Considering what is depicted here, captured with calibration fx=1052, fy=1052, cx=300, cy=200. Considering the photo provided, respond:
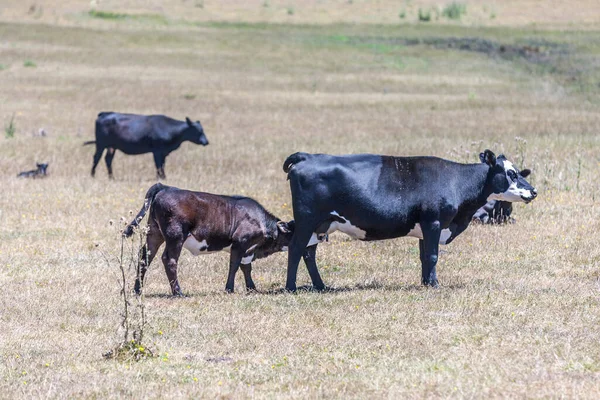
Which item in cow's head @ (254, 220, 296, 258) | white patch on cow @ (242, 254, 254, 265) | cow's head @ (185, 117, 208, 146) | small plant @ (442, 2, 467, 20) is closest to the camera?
white patch on cow @ (242, 254, 254, 265)

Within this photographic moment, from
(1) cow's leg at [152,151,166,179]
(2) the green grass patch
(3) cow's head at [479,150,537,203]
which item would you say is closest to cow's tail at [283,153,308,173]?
(3) cow's head at [479,150,537,203]

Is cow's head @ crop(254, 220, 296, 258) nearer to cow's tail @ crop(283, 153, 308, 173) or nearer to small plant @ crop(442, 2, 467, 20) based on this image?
cow's tail @ crop(283, 153, 308, 173)

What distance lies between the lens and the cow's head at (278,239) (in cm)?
1330

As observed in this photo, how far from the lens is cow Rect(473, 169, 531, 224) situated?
56.8 ft

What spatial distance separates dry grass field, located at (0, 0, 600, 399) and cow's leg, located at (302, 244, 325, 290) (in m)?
0.41

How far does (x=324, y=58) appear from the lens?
50156 millimetres

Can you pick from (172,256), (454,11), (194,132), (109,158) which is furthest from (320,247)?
(454,11)

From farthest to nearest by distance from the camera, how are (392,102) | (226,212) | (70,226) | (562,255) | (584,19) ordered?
(584,19) → (392,102) → (70,226) → (562,255) → (226,212)

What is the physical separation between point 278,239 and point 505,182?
2.99 metres

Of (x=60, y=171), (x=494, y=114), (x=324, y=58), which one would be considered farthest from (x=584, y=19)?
(x=60, y=171)

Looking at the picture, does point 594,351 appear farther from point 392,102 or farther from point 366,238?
point 392,102

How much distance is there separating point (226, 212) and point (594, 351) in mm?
5008

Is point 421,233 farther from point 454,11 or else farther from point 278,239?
point 454,11

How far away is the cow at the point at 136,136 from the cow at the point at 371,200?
12294 millimetres
